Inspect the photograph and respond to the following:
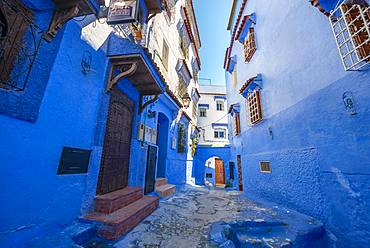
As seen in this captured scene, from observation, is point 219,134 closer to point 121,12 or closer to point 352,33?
point 352,33

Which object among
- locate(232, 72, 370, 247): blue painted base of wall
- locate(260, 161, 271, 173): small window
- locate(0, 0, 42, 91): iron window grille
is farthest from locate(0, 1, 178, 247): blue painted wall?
locate(260, 161, 271, 173): small window

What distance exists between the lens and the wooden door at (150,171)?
20.8ft

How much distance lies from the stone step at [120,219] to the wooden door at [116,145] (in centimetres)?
79

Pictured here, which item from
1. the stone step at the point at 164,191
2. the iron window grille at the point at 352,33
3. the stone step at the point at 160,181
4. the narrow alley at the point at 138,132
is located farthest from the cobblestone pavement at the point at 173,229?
the iron window grille at the point at 352,33

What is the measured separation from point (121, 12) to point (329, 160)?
6110 mm

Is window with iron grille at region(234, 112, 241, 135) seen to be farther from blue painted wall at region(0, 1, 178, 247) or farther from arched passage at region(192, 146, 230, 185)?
blue painted wall at region(0, 1, 178, 247)

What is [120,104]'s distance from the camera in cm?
515

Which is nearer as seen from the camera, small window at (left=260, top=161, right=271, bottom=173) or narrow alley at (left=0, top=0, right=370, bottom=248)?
narrow alley at (left=0, top=0, right=370, bottom=248)

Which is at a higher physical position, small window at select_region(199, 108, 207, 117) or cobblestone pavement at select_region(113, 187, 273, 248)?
small window at select_region(199, 108, 207, 117)

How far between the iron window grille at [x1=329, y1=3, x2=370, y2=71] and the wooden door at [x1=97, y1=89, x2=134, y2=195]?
5.72 metres

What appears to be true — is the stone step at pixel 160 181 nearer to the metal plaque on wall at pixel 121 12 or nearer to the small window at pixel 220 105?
the metal plaque on wall at pixel 121 12

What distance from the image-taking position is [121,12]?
361cm

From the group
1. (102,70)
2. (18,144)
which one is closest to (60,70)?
(102,70)

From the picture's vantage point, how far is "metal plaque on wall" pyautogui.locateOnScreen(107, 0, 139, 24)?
357 centimetres
